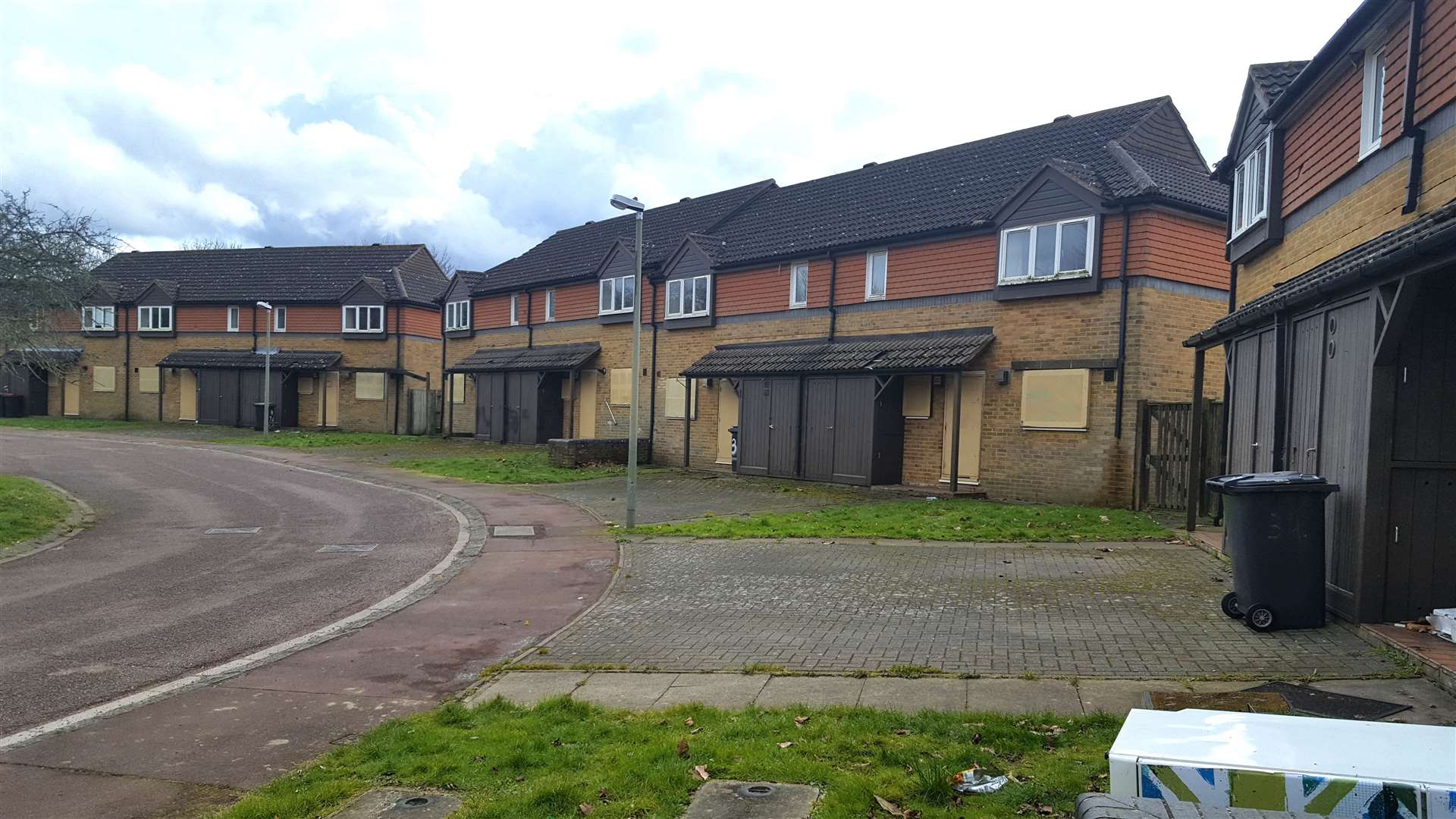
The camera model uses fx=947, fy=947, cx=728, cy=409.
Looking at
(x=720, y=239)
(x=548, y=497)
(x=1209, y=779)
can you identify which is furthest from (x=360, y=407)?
(x=1209, y=779)

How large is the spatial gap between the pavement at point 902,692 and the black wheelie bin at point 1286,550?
1500 millimetres

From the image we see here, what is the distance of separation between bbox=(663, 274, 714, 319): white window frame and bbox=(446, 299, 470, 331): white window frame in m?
13.3

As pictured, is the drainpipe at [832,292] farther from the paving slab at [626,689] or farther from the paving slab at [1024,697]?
the paving slab at [1024,697]

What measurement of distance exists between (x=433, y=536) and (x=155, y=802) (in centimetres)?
1014

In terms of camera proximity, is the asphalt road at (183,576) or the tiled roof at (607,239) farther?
the tiled roof at (607,239)

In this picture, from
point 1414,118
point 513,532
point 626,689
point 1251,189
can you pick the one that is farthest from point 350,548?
point 1251,189

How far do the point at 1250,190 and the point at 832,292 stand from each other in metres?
11.1

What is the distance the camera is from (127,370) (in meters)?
46.5

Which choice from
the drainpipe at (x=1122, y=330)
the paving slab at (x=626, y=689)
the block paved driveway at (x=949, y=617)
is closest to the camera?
the paving slab at (x=626, y=689)

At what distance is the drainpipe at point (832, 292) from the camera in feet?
77.4

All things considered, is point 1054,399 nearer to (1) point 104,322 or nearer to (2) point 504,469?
(2) point 504,469

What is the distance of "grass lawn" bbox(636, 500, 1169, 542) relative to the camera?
13.7 metres

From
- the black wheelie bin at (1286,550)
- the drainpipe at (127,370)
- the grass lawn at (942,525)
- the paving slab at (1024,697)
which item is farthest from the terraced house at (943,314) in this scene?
the drainpipe at (127,370)

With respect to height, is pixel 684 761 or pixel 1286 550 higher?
pixel 1286 550
